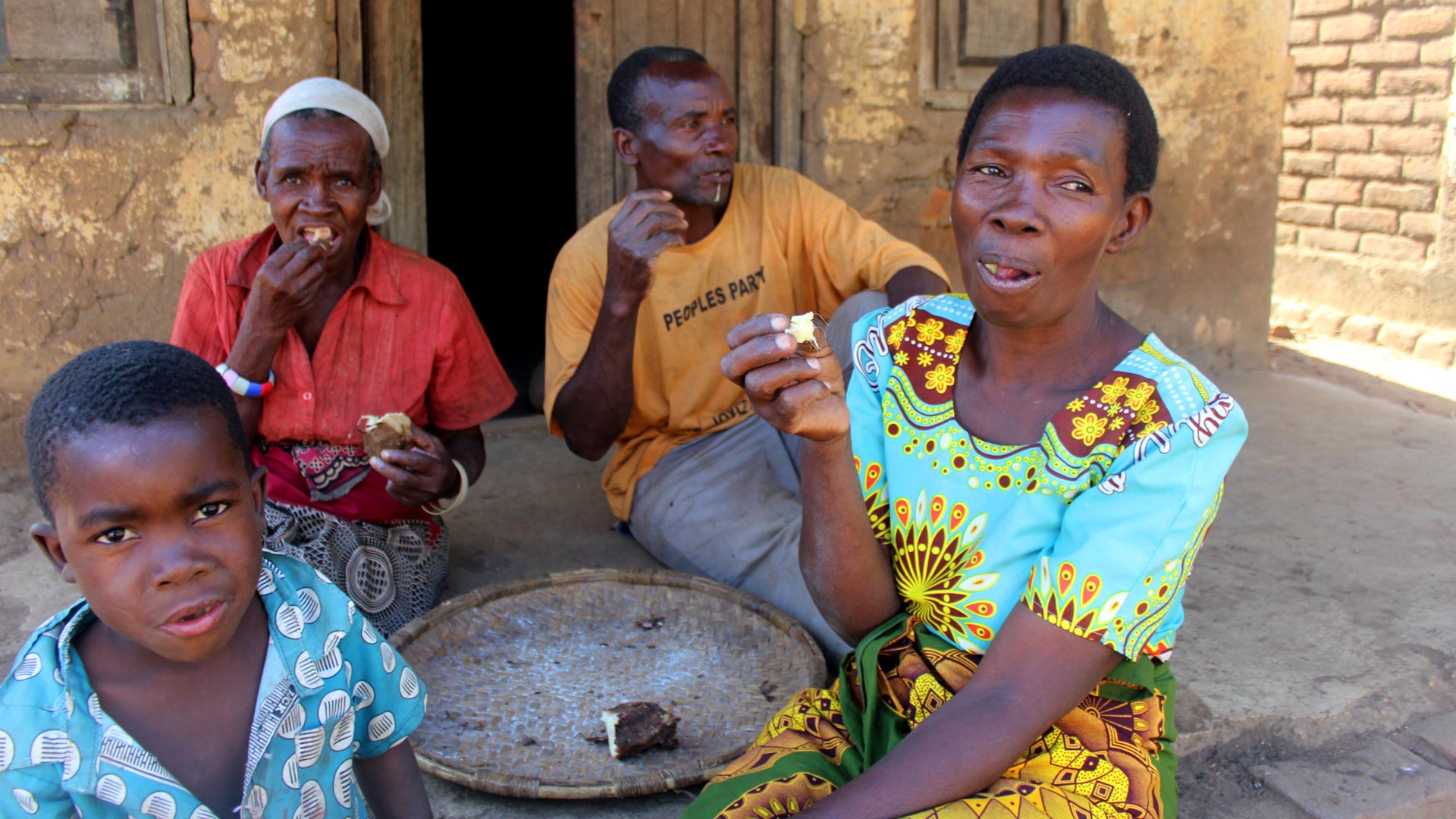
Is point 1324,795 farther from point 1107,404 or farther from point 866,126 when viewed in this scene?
point 866,126

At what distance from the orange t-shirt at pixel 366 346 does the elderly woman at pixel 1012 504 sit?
1121 mm

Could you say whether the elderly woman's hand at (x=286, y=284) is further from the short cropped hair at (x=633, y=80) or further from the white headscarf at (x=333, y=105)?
the short cropped hair at (x=633, y=80)

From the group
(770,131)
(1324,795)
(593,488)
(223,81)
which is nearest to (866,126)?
(770,131)

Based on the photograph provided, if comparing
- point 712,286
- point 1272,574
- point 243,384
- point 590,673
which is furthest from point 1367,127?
point 243,384

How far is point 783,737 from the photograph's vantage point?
1600 millimetres

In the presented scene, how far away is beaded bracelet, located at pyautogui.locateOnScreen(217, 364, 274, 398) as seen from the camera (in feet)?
7.17

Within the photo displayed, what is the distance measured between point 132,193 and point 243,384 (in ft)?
4.25

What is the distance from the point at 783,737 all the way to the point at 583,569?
1068mm

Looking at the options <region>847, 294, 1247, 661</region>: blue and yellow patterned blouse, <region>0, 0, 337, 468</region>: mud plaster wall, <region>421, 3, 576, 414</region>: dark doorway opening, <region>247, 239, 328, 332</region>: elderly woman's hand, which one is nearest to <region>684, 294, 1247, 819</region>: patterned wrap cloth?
<region>847, 294, 1247, 661</region>: blue and yellow patterned blouse

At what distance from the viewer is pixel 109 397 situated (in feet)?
4.00

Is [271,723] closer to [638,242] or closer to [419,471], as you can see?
[419,471]

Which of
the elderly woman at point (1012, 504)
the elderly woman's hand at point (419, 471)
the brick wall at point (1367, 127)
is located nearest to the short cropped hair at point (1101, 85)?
the elderly woman at point (1012, 504)

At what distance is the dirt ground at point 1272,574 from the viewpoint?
7.04ft

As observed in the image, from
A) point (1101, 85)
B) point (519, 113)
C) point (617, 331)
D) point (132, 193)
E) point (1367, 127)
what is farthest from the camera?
point (519, 113)
